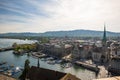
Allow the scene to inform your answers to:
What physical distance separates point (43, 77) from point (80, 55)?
41090mm

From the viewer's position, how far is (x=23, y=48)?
8312 centimetres

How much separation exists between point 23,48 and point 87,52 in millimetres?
35870

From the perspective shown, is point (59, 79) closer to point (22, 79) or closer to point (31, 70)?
point (31, 70)

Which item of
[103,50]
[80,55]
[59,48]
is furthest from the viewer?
[59,48]

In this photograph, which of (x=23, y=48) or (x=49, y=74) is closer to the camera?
(x=49, y=74)

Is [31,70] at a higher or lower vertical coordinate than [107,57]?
higher

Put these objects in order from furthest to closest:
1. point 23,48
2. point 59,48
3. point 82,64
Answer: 1. point 23,48
2. point 59,48
3. point 82,64

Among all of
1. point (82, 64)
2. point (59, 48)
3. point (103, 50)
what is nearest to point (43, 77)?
point (82, 64)

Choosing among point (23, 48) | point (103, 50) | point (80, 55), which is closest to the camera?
point (103, 50)

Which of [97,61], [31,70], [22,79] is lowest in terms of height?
[97,61]

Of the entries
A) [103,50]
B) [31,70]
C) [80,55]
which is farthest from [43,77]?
[80,55]

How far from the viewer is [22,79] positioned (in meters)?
22.6

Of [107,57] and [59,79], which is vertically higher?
[59,79]

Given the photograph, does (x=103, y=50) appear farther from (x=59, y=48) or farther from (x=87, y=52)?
(x=59, y=48)
